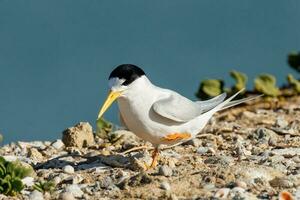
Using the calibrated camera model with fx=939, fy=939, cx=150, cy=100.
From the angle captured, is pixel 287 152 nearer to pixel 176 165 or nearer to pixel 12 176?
pixel 176 165

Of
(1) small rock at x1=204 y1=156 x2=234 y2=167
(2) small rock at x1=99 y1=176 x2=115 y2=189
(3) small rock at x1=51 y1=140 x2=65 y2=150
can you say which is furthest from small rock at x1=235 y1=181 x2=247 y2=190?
(3) small rock at x1=51 y1=140 x2=65 y2=150

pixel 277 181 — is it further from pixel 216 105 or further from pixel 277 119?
pixel 277 119

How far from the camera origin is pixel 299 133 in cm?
984

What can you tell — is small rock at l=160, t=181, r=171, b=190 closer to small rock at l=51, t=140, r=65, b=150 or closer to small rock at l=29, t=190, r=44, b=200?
small rock at l=29, t=190, r=44, b=200

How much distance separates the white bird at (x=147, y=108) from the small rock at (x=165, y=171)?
1.55 feet

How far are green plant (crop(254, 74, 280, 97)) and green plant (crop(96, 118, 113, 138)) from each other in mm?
3730

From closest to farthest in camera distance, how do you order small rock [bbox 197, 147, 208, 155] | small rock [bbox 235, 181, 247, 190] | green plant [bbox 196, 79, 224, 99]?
small rock [bbox 235, 181, 247, 190] < small rock [bbox 197, 147, 208, 155] < green plant [bbox 196, 79, 224, 99]

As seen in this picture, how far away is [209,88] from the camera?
1305 cm

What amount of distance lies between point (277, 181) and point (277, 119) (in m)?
4.14

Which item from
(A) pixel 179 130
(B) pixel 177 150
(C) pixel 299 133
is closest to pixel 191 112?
(A) pixel 179 130

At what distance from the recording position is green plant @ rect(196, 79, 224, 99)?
13.0 metres

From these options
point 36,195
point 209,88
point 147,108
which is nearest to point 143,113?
point 147,108

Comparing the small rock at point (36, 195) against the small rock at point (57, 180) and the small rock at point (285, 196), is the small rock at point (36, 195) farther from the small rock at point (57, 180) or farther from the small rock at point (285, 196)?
the small rock at point (285, 196)

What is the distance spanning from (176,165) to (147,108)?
1.88ft
